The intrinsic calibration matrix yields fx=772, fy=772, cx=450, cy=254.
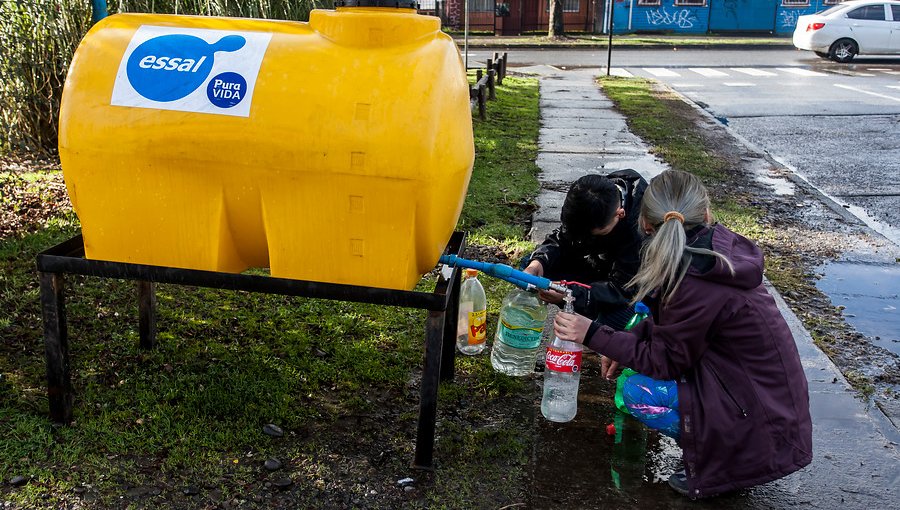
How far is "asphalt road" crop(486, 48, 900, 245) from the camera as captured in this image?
8180mm

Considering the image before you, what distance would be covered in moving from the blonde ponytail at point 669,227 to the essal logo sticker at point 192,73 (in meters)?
1.52

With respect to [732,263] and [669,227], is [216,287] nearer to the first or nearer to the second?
[669,227]

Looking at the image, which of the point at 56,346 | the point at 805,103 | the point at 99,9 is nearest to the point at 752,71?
the point at 805,103

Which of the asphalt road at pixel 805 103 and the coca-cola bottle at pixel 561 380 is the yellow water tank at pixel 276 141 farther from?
the asphalt road at pixel 805 103

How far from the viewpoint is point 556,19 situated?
26766 mm

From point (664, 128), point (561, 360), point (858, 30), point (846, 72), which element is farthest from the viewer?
point (858, 30)

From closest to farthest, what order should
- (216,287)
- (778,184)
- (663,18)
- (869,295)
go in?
(216,287) < (869,295) < (778,184) < (663,18)

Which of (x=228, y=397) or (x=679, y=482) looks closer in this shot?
(x=679, y=482)

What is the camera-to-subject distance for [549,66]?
18984mm

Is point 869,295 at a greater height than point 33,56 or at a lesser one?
lesser

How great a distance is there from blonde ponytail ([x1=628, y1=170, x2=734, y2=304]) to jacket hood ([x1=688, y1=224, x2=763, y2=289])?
0.03 meters

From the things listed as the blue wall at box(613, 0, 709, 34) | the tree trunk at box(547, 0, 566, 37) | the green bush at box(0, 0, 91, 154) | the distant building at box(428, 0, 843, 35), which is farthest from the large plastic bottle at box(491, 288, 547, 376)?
the blue wall at box(613, 0, 709, 34)

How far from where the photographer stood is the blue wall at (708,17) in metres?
29.0

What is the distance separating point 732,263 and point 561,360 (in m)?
0.93
